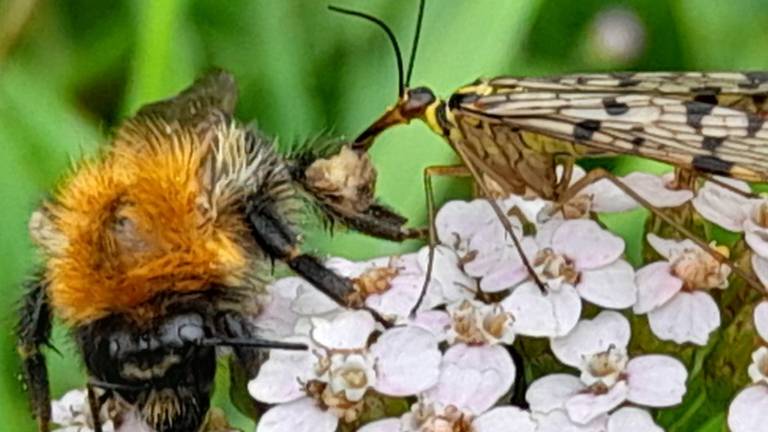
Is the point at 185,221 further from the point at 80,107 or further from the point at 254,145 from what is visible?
the point at 80,107

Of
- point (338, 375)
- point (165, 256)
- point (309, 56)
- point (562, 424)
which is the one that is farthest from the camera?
point (309, 56)

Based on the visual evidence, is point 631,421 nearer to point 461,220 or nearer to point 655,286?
point 655,286

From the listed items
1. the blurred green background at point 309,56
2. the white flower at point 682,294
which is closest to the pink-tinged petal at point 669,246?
the white flower at point 682,294

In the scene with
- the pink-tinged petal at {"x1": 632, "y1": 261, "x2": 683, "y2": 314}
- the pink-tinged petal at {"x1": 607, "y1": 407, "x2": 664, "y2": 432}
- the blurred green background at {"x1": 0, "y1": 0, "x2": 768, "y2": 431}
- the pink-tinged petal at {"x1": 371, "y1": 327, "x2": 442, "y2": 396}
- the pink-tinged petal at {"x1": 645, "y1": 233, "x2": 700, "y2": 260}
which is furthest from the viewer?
the blurred green background at {"x1": 0, "y1": 0, "x2": 768, "y2": 431}

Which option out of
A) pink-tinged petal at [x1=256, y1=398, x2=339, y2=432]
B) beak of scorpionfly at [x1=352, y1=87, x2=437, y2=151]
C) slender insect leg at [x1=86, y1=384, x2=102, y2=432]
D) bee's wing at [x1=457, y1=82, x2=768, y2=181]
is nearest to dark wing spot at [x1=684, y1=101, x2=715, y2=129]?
bee's wing at [x1=457, y1=82, x2=768, y2=181]

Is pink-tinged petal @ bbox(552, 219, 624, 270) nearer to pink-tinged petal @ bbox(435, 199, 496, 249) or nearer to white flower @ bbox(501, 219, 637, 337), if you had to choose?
white flower @ bbox(501, 219, 637, 337)

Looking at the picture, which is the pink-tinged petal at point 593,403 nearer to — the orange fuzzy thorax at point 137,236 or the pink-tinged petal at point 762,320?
the pink-tinged petal at point 762,320

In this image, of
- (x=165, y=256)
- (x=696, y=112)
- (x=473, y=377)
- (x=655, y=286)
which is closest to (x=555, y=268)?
(x=655, y=286)
